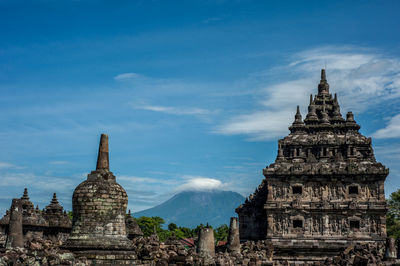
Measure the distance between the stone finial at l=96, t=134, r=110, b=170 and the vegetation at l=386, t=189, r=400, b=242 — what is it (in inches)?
1825

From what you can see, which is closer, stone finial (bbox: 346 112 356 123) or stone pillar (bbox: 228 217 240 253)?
stone pillar (bbox: 228 217 240 253)

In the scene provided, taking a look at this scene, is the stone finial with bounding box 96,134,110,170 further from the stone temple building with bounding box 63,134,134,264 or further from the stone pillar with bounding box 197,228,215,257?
the stone pillar with bounding box 197,228,215,257

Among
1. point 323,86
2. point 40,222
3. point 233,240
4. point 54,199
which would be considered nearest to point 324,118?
point 323,86

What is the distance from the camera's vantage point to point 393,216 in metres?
58.7

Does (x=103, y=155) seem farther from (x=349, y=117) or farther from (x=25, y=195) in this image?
(x=349, y=117)

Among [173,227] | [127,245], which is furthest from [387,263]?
[173,227]

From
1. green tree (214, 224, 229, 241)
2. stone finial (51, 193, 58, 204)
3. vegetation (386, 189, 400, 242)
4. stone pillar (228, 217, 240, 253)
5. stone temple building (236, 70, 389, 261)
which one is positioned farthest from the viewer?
green tree (214, 224, 229, 241)

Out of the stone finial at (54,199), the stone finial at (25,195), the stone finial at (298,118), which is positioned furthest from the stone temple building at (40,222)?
the stone finial at (298,118)

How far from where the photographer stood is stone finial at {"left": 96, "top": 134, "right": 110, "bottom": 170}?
15.9 m

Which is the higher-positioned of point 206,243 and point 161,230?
point 161,230

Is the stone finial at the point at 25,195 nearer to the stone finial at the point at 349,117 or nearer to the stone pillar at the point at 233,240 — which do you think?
the stone pillar at the point at 233,240

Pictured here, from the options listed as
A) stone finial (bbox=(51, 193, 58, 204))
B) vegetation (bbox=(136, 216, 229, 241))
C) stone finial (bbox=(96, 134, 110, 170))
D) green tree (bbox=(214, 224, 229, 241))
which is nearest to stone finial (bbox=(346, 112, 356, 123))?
vegetation (bbox=(136, 216, 229, 241))

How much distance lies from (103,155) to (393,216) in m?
49.1

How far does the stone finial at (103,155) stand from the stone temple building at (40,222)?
1271cm
